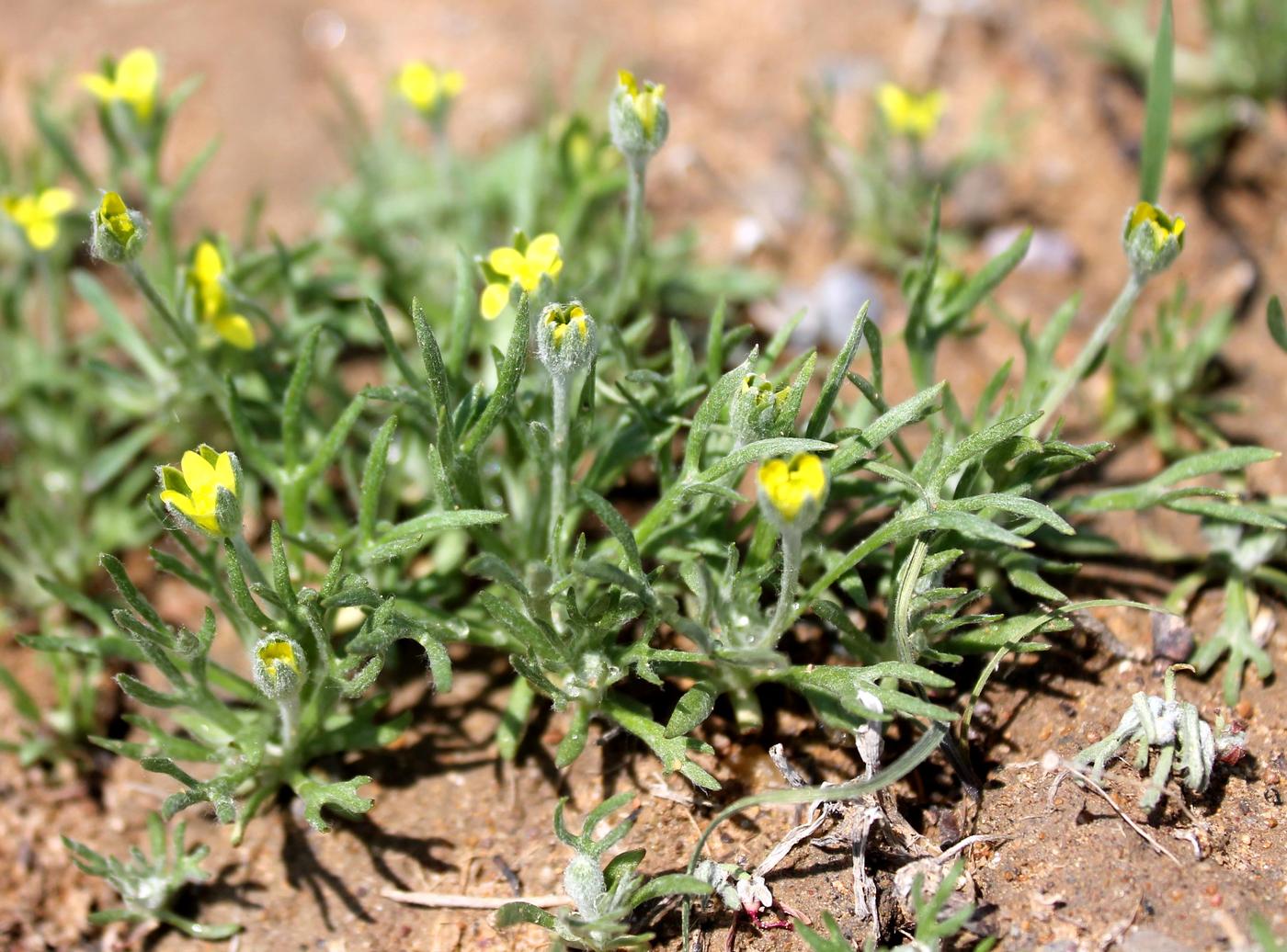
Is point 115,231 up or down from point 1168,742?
up

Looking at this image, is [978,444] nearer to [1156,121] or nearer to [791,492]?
[791,492]

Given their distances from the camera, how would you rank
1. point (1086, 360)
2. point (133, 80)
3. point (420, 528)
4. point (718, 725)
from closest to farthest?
point (420, 528)
point (718, 725)
point (1086, 360)
point (133, 80)


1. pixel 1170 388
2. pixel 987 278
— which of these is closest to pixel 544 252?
pixel 987 278

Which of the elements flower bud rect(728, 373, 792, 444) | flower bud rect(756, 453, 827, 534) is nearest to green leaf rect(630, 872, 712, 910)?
flower bud rect(756, 453, 827, 534)

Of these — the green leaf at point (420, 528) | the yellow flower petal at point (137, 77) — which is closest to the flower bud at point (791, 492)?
the green leaf at point (420, 528)

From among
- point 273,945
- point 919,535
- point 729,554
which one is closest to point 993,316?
point 919,535

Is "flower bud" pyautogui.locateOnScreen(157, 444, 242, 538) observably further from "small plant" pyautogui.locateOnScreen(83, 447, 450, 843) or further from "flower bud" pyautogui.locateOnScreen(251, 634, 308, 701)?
"flower bud" pyautogui.locateOnScreen(251, 634, 308, 701)
